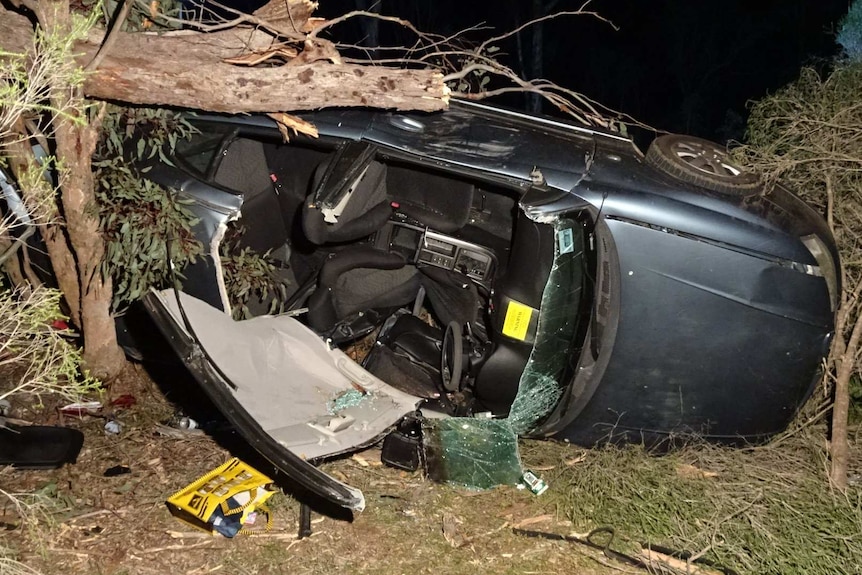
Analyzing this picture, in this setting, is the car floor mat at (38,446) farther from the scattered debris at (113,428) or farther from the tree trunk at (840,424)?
the tree trunk at (840,424)

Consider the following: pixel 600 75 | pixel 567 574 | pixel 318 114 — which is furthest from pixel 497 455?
pixel 600 75

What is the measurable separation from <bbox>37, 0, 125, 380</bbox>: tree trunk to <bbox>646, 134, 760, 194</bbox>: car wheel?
2.66 meters

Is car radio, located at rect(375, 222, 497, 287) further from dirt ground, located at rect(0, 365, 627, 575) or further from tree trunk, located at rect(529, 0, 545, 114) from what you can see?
tree trunk, located at rect(529, 0, 545, 114)

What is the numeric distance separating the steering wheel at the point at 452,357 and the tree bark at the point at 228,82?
117 centimetres

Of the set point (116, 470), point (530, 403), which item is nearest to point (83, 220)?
point (116, 470)

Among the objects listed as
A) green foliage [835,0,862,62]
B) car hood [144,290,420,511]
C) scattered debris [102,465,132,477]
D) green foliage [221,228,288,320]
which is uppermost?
green foliage [835,0,862,62]

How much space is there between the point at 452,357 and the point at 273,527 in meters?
1.25

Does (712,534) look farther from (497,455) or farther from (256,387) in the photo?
(256,387)

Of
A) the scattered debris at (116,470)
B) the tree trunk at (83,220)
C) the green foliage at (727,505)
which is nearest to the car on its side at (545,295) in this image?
the green foliage at (727,505)

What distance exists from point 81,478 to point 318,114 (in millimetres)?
2154

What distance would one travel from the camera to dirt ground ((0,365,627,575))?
3395 mm

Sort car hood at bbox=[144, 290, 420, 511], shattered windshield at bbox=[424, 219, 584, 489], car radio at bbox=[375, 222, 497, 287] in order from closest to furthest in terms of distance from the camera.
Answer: car hood at bbox=[144, 290, 420, 511]
shattered windshield at bbox=[424, 219, 584, 489]
car radio at bbox=[375, 222, 497, 287]

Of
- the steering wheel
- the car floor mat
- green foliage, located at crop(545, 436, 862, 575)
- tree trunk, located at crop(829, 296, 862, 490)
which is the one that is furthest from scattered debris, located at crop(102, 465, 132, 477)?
tree trunk, located at crop(829, 296, 862, 490)

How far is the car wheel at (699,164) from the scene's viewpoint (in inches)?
144
